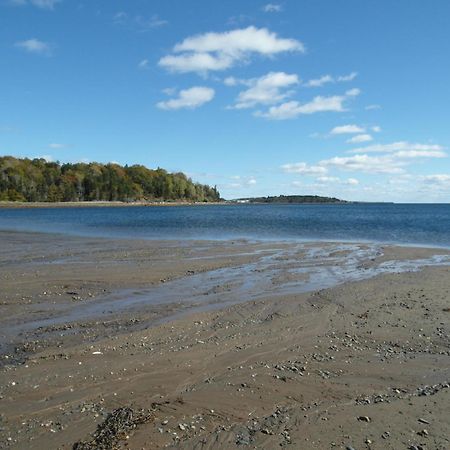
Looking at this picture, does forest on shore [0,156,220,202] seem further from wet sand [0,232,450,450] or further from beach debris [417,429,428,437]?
beach debris [417,429,428,437]

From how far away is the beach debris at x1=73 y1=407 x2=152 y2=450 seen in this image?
6.29 meters

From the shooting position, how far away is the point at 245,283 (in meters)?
19.0

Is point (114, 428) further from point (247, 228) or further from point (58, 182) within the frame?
point (58, 182)

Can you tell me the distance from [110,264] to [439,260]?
65.5ft

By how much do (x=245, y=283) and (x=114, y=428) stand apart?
12.6 meters

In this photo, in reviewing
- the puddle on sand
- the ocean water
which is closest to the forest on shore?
the ocean water

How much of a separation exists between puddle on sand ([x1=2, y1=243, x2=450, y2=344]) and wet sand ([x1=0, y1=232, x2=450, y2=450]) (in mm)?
111

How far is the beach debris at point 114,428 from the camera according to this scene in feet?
20.6

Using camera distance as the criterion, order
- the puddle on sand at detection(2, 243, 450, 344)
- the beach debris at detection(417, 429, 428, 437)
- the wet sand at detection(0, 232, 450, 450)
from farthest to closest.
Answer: the puddle on sand at detection(2, 243, 450, 344) < the wet sand at detection(0, 232, 450, 450) < the beach debris at detection(417, 429, 428, 437)

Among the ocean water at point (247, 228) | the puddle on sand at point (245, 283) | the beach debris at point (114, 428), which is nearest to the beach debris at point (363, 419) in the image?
the beach debris at point (114, 428)

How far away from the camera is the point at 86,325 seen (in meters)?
12.3

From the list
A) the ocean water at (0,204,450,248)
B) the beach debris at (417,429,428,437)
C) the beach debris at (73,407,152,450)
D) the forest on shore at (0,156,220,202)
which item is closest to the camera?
the beach debris at (73,407,152,450)

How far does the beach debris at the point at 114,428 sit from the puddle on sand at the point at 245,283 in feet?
18.9

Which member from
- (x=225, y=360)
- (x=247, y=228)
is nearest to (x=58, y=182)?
(x=247, y=228)
